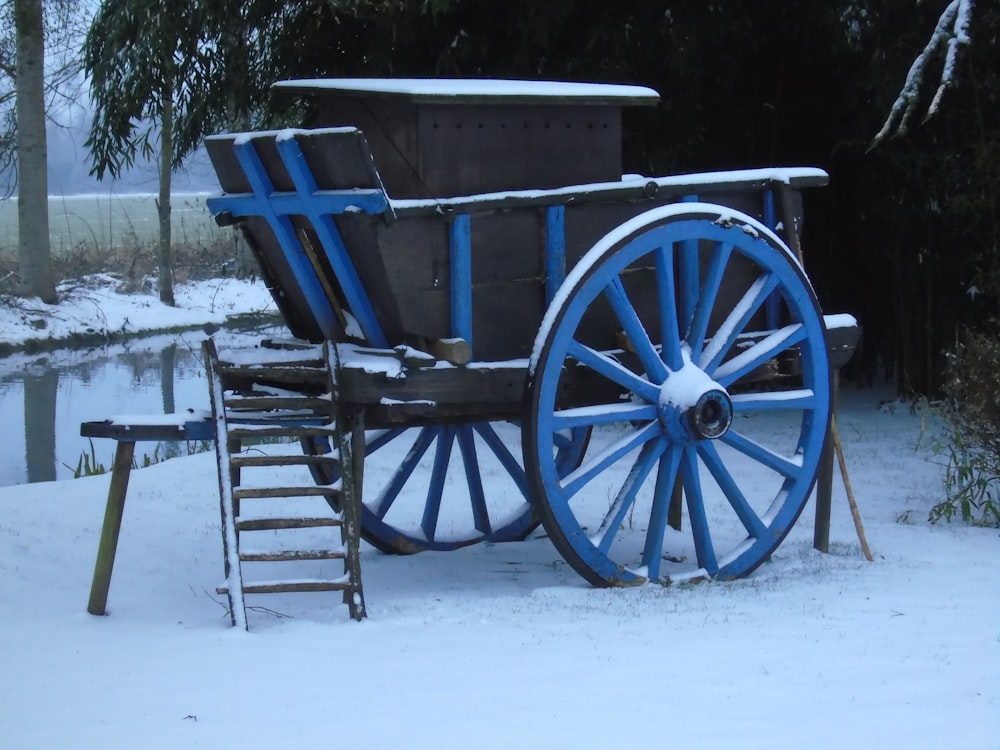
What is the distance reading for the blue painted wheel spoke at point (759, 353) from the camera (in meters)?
5.12

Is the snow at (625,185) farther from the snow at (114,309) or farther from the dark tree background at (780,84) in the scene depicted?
the snow at (114,309)

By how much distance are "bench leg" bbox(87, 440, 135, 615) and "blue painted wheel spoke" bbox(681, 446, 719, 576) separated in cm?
209

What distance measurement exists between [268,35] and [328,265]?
14.4ft

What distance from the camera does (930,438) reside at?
8742mm

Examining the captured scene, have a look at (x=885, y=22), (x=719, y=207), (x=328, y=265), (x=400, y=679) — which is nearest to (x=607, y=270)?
(x=719, y=207)

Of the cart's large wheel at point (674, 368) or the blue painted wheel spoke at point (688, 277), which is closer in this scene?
the cart's large wheel at point (674, 368)

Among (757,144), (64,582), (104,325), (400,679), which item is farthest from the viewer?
(104,325)

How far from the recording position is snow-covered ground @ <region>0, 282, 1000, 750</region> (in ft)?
11.3

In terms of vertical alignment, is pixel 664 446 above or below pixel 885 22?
below

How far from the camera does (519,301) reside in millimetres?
4883

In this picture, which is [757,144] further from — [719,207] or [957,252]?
[719,207]

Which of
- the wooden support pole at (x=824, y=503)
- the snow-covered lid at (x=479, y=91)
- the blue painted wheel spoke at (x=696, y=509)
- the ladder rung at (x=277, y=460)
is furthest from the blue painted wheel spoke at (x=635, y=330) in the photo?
the ladder rung at (x=277, y=460)

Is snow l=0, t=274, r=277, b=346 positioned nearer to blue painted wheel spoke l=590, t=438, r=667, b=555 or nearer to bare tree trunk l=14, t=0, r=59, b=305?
bare tree trunk l=14, t=0, r=59, b=305

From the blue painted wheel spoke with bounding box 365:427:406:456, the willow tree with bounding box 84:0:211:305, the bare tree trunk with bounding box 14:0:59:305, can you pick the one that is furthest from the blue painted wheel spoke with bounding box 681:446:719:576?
the bare tree trunk with bounding box 14:0:59:305
